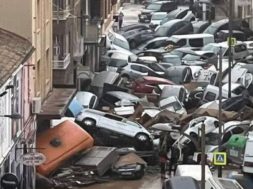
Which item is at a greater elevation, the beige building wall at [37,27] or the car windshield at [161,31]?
the beige building wall at [37,27]

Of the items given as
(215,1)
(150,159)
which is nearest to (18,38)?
(150,159)

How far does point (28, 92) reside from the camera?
30156mm

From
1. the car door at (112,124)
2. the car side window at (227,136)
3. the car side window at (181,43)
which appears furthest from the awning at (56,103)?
the car side window at (181,43)

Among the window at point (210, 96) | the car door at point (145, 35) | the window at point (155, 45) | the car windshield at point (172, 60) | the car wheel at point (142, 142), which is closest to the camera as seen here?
the car wheel at point (142, 142)

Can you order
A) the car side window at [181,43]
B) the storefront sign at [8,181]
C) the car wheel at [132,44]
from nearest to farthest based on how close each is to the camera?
1. the storefront sign at [8,181]
2. the car side window at [181,43]
3. the car wheel at [132,44]

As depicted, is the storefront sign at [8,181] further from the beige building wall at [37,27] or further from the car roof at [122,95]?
the car roof at [122,95]

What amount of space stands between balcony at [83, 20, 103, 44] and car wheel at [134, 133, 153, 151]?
41.9ft

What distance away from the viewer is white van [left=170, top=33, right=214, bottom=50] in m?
65.1

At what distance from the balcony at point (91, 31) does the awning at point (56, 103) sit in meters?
11.8

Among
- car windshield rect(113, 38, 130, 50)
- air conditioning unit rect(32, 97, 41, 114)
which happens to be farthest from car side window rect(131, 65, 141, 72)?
air conditioning unit rect(32, 97, 41, 114)

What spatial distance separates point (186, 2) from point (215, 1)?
5674mm

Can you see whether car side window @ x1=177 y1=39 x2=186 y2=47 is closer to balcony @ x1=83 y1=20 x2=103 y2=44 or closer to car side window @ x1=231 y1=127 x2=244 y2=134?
balcony @ x1=83 y1=20 x2=103 y2=44

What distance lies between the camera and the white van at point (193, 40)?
65062 millimetres

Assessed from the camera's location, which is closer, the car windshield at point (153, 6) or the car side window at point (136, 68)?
the car side window at point (136, 68)
